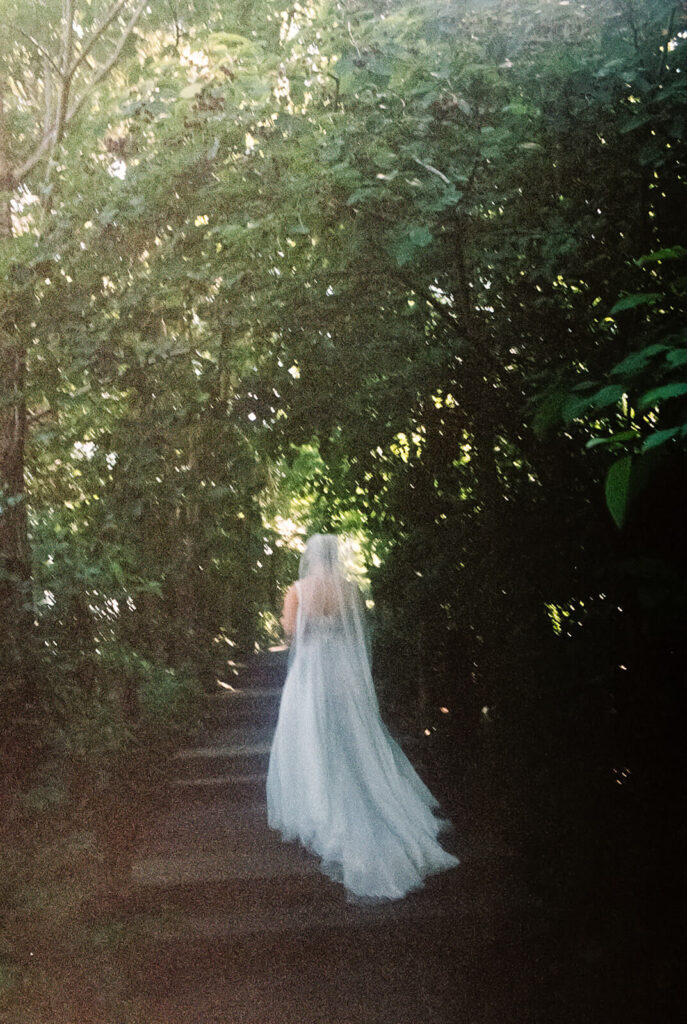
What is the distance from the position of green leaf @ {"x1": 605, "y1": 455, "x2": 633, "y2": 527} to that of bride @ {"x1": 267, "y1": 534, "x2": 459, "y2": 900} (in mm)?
2586

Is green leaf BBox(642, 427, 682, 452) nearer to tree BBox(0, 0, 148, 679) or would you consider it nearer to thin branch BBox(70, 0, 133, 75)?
tree BBox(0, 0, 148, 679)

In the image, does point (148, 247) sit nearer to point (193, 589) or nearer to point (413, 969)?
point (193, 589)

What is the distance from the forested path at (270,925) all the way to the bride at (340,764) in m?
0.09

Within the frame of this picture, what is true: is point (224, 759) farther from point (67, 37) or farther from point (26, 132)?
point (67, 37)

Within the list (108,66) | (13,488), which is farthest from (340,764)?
(108,66)

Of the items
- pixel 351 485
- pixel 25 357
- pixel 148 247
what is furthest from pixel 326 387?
pixel 25 357

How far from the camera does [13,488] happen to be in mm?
3754

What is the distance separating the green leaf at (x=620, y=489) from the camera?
1.28 m

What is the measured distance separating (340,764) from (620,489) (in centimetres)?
282

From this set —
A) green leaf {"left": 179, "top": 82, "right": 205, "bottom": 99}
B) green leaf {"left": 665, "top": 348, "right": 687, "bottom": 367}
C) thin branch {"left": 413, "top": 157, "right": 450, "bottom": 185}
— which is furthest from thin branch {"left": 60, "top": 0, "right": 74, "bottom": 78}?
green leaf {"left": 665, "top": 348, "right": 687, "bottom": 367}

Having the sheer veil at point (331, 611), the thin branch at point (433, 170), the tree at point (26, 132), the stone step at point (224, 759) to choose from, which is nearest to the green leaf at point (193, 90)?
the tree at point (26, 132)

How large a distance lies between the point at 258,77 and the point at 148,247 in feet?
2.56

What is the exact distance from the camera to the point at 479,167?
10.4 feet

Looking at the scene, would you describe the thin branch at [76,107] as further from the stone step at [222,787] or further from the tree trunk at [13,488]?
the stone step at [222,787]
